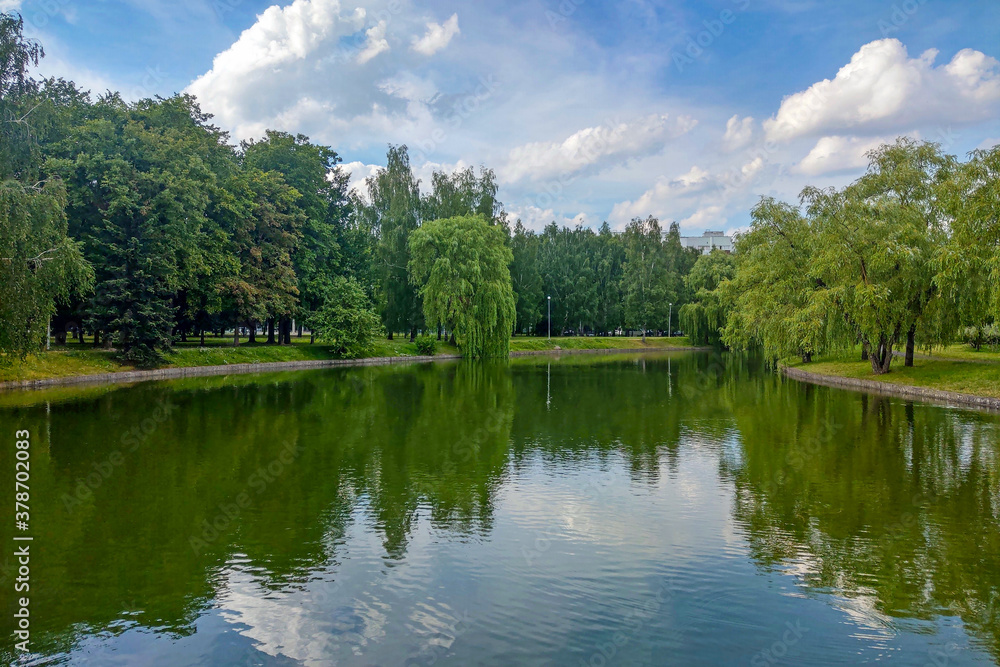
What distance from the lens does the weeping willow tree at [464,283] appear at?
57.5 metres

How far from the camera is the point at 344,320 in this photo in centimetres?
5041

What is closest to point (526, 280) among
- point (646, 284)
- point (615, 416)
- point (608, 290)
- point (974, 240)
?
point (608, 290)

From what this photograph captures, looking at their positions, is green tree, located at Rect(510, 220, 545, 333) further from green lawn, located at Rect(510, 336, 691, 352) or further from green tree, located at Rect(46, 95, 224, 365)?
green tree, located at Rect(46, 95, 224, 365)

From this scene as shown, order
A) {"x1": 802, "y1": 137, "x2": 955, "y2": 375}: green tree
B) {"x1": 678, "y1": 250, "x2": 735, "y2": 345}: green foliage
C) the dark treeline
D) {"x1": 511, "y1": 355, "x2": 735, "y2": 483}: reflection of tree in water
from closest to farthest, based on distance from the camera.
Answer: {"x1": 511, "y1": 355, "x2": 735, "y2": 483}: reflection of tree in water
the dark treeline
{"x1": 802, "y1": 137, "x2": 955, "y2": 375}: green tree
{"x1": 678, "y1": 250, "x2": 735, "y2": 345}: green foliage

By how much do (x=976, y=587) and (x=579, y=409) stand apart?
16.7 m

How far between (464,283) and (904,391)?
117 ft

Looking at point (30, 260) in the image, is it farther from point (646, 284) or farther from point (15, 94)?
point (646, 284)

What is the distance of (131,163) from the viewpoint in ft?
125

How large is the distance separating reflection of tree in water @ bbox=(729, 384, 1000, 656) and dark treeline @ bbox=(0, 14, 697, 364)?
84.7 feet

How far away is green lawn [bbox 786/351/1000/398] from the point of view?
89.8ft

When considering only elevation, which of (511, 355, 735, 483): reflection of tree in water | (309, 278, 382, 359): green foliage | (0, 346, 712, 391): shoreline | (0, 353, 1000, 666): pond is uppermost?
(309, 278, 382, 359): green foliage

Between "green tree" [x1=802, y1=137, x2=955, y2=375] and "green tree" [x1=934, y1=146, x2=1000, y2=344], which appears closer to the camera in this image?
"green tree" [x1=934, y1=146, x2=1000, y2=344]

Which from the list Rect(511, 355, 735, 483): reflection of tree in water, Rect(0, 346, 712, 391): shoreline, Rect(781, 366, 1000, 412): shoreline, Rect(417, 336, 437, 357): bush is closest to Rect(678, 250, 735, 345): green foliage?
Rect(0, 346, 712, 391): shoreline

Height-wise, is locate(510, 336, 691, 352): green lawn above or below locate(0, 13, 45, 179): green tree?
below
